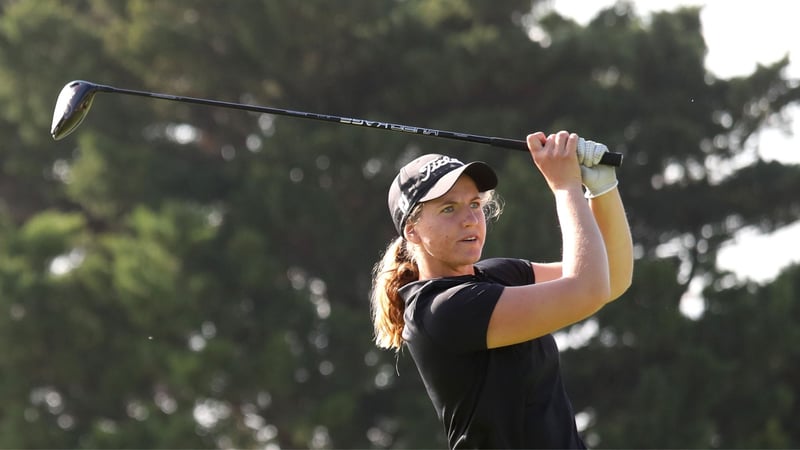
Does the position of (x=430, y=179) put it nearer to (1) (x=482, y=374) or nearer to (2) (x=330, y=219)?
(1) (x=482, y=374)

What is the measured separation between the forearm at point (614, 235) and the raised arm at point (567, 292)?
0.18 m

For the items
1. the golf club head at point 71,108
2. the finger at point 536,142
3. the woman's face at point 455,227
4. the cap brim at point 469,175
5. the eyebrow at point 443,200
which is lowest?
the woman's face at point 455,227

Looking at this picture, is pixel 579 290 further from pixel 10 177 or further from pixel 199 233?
pixel 10 177

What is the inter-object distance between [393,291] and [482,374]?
0.43 metres

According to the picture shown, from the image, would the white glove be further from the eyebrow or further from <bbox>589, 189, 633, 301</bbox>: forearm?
the eyebrow

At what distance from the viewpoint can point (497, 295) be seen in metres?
3.27

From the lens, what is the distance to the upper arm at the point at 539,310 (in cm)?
320

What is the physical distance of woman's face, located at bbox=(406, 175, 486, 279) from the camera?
3436 millimetres

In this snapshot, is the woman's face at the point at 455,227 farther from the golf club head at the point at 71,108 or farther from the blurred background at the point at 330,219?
the blurred background at the point at 330,219

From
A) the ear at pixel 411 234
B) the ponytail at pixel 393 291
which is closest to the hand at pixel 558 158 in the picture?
the ear at pixel 411 234

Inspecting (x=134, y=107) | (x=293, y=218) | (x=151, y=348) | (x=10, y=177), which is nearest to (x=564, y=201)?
(x=151, y=348)

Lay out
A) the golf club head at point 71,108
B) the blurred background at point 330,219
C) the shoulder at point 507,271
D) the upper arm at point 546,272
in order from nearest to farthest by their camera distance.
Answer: the shoulder at point 507,271 → the upper arm at point 546,272 → the golf club head at point 71,108 → the blurred background at point 330,219

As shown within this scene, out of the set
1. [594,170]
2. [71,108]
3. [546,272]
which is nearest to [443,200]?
[594,170]

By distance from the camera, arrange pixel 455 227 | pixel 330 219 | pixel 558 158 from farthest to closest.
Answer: pixel 330 219 < pixel 455 227 < pixel 558 158
